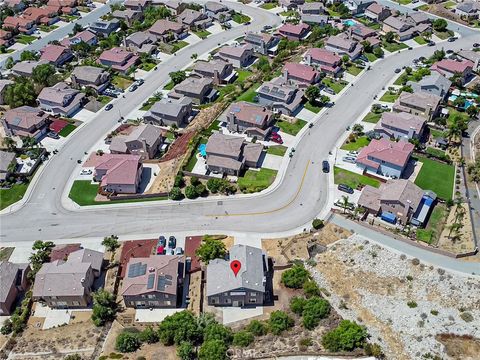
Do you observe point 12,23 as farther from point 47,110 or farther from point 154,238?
point 154,238

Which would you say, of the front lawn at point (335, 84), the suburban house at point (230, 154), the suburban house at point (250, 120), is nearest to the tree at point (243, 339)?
the suburban house at point (230, 154)

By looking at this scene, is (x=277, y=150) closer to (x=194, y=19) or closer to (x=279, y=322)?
(x=279, y=322)

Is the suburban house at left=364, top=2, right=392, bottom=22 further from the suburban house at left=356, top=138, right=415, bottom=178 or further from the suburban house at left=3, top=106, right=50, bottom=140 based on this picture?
the suburban house at left=3, top=106, right=50, bottom=140

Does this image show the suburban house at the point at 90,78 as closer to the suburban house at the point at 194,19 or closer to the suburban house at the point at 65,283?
A: the suburban house at the point at 194,19

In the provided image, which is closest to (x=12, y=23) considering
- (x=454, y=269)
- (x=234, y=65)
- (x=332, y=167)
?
(x=234, y=65)

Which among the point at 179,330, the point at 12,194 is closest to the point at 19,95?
the point at 12,194

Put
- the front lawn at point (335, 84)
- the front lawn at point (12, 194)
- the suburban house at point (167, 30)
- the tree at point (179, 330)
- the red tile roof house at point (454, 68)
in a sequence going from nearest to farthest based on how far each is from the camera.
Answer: the tree at point (179, 330)
the front lawn at point (12, 194)
the front lawn at point (335, 84)
the red tile roof house at point (454, 68)
the suburban house at point (167, 30)
